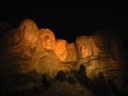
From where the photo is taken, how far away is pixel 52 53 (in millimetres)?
40656

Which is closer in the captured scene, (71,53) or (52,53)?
(52,53)

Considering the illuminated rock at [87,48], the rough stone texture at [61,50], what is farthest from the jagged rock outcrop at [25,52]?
the illuminated rock at [87,48]

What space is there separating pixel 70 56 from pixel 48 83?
735 centimetres

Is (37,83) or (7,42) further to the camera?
(7,42)

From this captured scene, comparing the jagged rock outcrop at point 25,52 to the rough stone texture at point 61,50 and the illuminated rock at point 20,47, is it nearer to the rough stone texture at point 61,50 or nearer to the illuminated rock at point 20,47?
the illuminated rock at point 20,47

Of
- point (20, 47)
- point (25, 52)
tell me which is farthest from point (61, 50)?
point (20, 47)

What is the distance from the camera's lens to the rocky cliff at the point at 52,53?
127ft

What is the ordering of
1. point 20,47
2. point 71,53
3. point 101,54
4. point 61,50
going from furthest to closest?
point 71,53, point 61,50, point 101,54, point 20,47

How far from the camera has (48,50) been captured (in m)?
40.7

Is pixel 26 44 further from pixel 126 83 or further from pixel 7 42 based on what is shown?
pixel 126 83

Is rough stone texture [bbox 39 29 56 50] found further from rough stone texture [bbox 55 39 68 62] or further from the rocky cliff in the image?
rough stone texture [bbox 55 39 68 62]

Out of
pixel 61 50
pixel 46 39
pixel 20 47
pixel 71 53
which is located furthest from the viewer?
pixel 71 53

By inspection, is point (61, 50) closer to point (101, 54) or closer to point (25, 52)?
point (101, 54)

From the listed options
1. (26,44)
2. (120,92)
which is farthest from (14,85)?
(120,92)
